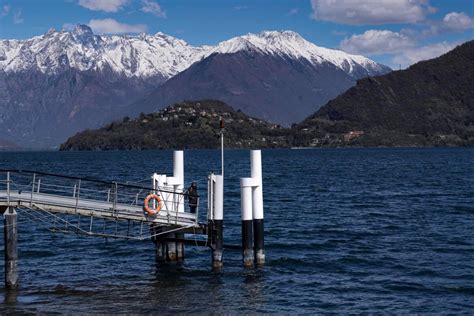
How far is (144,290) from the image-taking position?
1124 inches

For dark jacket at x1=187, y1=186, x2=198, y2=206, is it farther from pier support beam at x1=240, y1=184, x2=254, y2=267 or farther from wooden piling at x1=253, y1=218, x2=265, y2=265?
wooden piling at x1=253, y1=218, x2=265, y2=265

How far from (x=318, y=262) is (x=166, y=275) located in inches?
287

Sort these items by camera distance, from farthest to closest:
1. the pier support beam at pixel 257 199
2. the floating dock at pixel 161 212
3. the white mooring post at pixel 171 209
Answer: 1. the white mooring post at pixel 171 209
2. the pier support beam at pixel 257 199
3. the floating dock at pixel 161 212

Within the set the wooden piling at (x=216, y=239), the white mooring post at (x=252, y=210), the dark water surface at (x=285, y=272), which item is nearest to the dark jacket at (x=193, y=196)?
the wooden piling at (x=216, y=239)

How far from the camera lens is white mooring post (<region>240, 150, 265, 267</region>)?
30.4 metres

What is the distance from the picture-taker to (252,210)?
3078cm

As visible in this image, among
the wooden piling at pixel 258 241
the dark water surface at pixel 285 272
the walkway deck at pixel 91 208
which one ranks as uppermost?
the walkway deck at pixel 91 208

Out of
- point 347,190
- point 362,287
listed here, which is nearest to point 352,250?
point 362,287

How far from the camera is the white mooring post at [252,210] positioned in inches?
1197

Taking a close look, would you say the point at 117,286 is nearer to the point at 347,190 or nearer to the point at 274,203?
the point at 274,203

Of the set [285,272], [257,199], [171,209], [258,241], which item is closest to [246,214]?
[257,199]

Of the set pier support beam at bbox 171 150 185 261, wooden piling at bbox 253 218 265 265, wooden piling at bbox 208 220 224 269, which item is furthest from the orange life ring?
wooden piling at bbox 253 218 265 265

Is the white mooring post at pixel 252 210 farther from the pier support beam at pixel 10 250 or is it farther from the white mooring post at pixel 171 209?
the pier support beam at pixel 10 250

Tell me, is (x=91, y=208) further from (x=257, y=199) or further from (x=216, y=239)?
(x=257, y=199)
